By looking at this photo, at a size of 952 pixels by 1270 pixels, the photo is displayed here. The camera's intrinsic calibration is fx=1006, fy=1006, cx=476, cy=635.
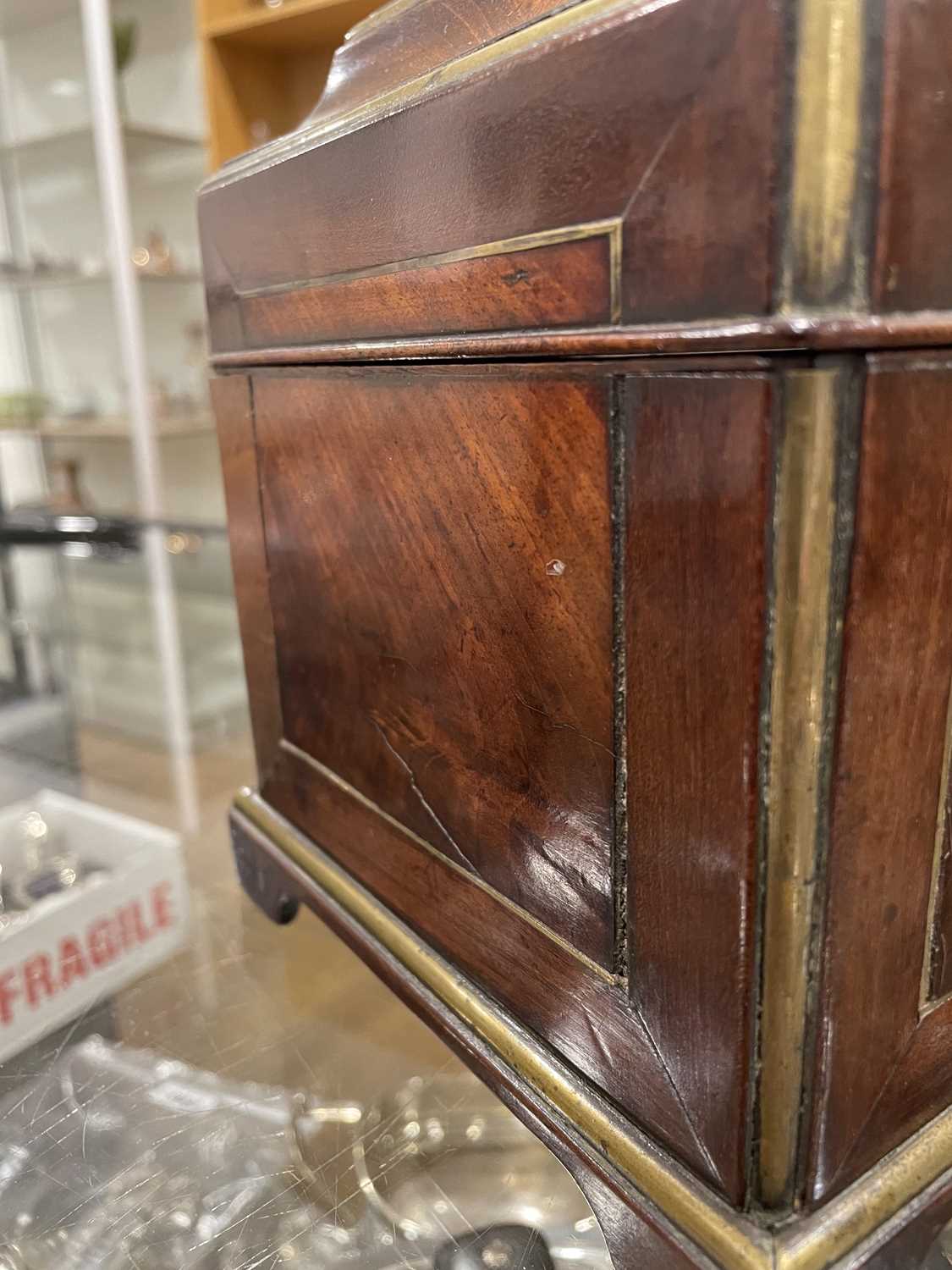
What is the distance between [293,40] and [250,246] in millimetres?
1671

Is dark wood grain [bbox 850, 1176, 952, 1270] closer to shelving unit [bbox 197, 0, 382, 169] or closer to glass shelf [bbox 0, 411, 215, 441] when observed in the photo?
shelving unit [bbox 197, 0, 382, 169]

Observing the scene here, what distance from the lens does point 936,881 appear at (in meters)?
0.39

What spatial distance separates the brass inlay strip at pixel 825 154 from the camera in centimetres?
28

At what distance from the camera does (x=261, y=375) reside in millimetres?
622

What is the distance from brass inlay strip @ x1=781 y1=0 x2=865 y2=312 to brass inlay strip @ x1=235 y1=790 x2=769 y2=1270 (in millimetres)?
329

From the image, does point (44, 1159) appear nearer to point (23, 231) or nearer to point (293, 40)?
point (293, 40)

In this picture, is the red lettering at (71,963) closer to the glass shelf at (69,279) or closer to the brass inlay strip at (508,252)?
→ the brass inlay strip at (508,252)

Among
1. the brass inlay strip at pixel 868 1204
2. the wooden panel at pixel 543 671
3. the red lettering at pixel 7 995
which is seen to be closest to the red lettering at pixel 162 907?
the red lettering at pixel 7 995

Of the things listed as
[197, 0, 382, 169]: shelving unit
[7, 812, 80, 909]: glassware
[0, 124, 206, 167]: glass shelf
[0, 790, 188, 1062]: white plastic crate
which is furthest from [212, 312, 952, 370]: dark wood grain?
[0, 124, 206, 167]: glass shelf

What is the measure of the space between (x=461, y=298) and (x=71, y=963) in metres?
0.59

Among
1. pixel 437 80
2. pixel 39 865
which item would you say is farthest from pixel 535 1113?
pixel 39 865

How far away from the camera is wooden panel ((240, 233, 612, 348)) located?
36 centimetres

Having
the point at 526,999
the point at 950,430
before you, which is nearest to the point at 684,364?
the point at 950,430

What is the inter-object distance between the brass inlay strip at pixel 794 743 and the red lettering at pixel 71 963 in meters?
0.55
